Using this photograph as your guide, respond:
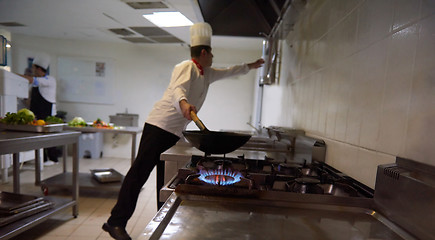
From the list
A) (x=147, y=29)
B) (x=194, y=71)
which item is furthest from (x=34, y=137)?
(x=147, y=29)

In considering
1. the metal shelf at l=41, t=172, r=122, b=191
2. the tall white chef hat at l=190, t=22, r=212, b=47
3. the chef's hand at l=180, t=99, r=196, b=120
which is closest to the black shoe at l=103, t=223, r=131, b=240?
the metal shelf at l=41, t=172, r=122, b=191

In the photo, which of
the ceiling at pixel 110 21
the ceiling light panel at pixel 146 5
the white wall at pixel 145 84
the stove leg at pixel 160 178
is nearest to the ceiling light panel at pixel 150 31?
the ceiling at pixel 110 21

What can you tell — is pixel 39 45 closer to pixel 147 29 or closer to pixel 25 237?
pixel 147 29

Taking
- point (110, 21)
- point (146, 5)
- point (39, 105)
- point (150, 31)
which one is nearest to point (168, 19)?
point (146, 5)

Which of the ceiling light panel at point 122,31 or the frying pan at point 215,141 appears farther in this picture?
the ceiling light panel at point 122,31

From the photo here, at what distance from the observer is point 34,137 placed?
1499 millimetres

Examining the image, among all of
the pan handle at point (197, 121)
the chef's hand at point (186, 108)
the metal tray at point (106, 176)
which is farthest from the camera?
the metal tray at point (106, 176)

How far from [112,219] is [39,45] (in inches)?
166

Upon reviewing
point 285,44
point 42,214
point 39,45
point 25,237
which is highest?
point 39,45

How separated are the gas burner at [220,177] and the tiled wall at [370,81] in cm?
37

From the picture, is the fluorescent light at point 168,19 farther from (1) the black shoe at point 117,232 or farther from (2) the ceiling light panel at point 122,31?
(1) the black shoe at point 117,232

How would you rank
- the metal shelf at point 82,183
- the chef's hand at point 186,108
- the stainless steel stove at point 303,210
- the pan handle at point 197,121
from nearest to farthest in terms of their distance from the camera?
the stainless steel stove at point 303,210
the pan handle at point 197,121
the chef's hand at point 186,108
the metal shelf at point 82,183

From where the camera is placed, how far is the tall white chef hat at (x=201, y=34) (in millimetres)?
1634

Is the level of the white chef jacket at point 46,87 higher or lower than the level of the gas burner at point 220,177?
higher
